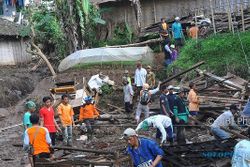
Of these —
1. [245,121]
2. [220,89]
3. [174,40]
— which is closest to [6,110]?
[174,40]

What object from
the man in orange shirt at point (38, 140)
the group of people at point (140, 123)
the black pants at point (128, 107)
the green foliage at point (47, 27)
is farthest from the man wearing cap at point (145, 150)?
the green foliage at point (47, 27)

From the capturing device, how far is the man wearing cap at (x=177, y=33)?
25266 millimetres

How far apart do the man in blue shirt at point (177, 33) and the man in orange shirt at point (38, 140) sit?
15.6 m

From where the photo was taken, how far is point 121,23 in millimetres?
33156

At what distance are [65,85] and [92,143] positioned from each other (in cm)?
767

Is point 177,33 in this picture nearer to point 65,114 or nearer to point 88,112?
point 88,112

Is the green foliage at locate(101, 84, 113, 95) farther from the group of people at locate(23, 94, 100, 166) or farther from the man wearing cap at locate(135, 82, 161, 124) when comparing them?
the man wearing cap at locate(135, 82, 161, 124)

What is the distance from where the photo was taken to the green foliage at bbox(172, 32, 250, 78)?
70.9 ft

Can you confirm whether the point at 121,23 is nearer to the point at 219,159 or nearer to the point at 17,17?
the point at 17,17

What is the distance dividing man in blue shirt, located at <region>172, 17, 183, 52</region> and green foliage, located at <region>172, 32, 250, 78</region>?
34.9 inches

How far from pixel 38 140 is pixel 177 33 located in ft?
52.4

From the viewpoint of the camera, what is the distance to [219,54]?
74.8ft

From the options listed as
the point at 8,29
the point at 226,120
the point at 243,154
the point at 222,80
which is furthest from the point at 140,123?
the point at 8,29

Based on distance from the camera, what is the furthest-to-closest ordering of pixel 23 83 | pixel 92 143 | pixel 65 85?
pixel 23 83 < pixel 65 85 < pixel 92 143
